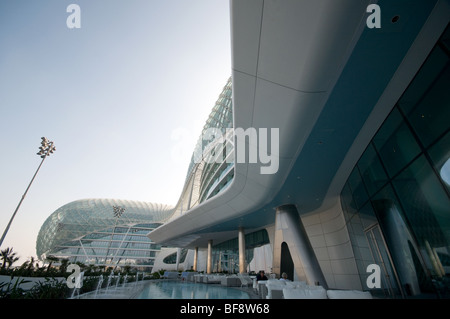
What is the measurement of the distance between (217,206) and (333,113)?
38.0 feet

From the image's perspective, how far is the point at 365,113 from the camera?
6625 millimetres

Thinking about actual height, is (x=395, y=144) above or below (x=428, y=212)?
above

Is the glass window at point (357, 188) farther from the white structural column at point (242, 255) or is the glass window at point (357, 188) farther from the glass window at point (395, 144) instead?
the white structural column at point (242, 255)

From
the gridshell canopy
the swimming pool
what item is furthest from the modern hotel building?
the gridshell canopy

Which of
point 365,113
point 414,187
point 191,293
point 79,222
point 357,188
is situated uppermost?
point 79,222

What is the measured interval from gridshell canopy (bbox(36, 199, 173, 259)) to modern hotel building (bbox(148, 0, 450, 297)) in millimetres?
72394

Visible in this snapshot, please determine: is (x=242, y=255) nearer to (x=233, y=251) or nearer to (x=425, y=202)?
(x=233, y=251)

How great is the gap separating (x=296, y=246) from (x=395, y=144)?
828cm

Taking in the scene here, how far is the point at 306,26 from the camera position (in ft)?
13.3

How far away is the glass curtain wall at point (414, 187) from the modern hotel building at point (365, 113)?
0.11 feet

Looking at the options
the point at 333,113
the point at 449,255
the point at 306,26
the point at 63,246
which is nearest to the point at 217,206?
the point at 333,113

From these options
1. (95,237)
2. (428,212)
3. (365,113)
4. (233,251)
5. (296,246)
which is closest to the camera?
(428,212)

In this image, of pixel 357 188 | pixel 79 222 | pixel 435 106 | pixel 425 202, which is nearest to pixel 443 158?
pixel 435 106

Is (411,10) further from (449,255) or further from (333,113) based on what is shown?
(449,255)
